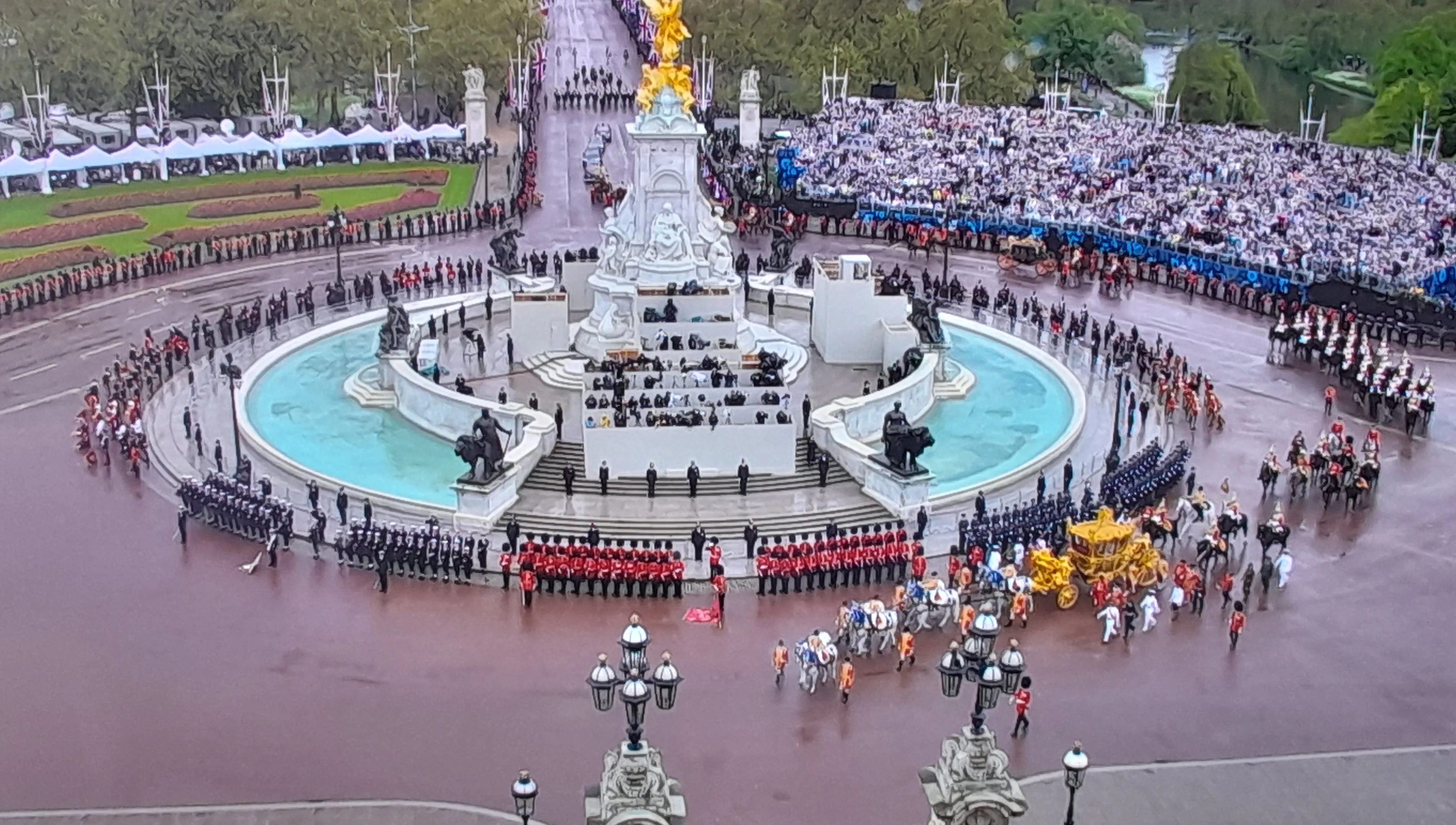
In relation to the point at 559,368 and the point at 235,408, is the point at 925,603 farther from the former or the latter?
the point at 235,408

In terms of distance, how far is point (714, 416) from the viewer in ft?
135

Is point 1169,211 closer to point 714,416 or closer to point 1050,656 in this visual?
point 714,416

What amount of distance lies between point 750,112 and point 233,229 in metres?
36.8

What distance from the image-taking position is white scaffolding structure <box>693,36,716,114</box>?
358 ft

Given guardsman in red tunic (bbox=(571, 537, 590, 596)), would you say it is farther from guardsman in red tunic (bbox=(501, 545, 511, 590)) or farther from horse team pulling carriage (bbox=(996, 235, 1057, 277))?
horse team pulling carriage (bbox=(996, 235, 1057, 277))

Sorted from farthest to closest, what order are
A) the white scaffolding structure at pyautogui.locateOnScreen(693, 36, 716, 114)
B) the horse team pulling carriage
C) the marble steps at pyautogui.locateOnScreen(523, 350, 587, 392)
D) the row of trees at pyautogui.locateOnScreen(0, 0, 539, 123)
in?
the white scaffolding structure at pyautogui.locateOnScreen(693, 36, 716, 114), the row of trees at pyautogui.locateOnScreen(0, 0, 539, 123), the horse team pulling carriage, the marble steps at pyautogui.locateOnScreen(523, 350, 587, 392)

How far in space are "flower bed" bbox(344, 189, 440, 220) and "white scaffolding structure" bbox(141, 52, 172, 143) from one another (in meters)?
16.9


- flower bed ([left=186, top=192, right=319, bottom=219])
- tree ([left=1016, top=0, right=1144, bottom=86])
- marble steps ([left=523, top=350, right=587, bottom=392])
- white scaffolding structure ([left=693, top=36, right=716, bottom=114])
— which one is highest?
tree ([left=1016, top=0, right=1144, bottom=86])

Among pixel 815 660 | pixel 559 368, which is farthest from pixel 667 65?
pixel 815 660

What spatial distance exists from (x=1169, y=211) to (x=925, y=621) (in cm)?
4705

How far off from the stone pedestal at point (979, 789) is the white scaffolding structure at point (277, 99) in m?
81.8

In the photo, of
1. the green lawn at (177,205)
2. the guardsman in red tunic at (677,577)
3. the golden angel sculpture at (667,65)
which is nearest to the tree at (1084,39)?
the green lawn at (177,205)

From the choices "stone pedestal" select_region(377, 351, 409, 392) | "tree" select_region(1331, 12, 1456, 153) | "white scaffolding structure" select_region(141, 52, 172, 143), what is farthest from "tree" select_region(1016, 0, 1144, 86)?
"stone pedestal" select_region(377, 351, 409, 392)

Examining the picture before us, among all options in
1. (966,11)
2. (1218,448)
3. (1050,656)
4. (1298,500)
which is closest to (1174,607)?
(1050,656)
